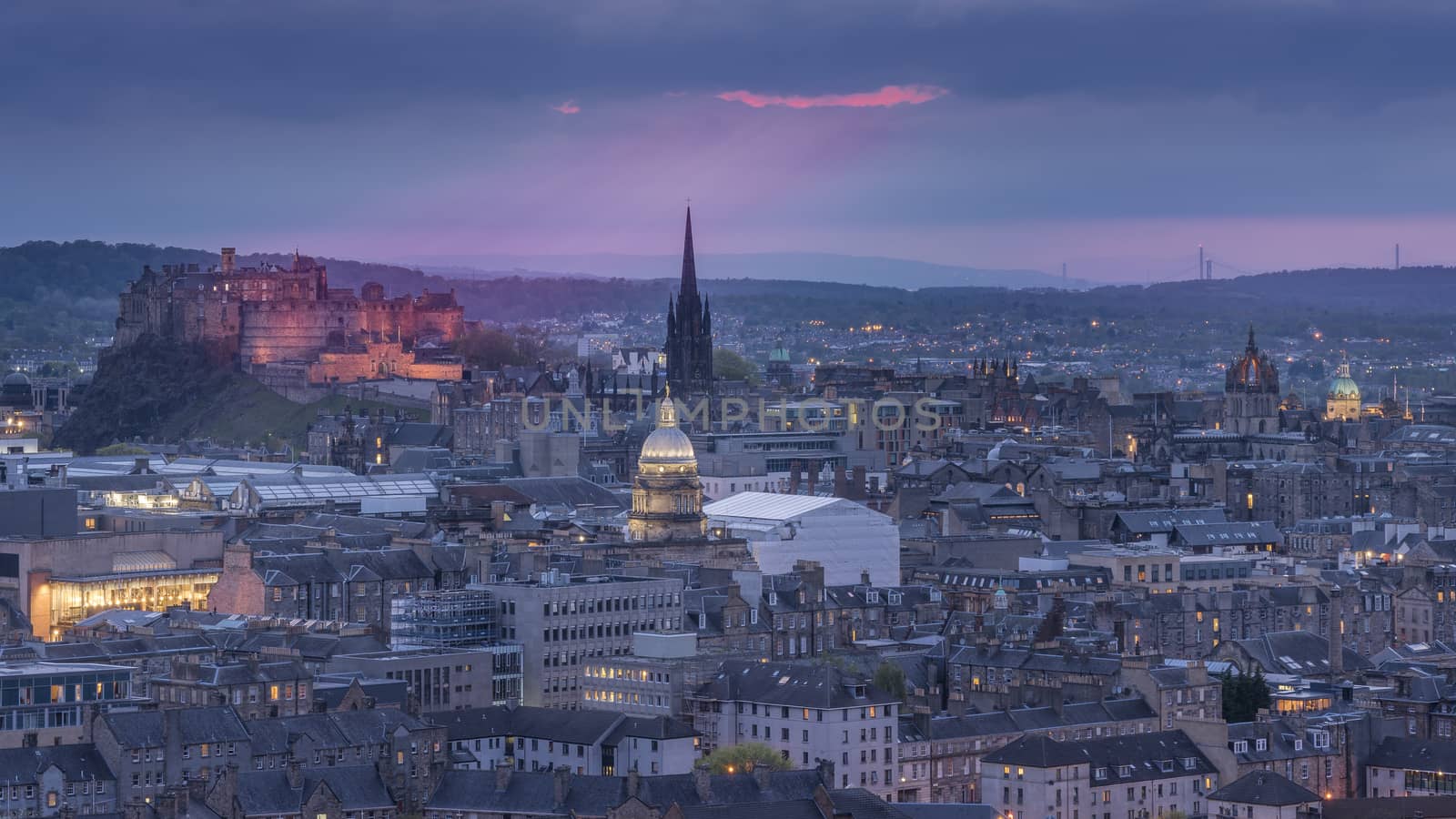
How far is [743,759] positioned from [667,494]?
4614 centimetres

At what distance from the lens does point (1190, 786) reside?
384 ft

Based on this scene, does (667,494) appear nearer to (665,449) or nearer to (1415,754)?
(665,449)

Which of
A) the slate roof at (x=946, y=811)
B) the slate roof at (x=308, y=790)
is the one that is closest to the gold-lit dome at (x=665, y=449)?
the slate roof at (x=946, y=811)

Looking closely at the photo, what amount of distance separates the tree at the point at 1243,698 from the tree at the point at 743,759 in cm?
2311

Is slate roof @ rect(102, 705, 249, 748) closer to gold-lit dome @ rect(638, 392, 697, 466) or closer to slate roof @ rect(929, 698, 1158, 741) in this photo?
slate roof @ rect(929, 698, 1158, 741)

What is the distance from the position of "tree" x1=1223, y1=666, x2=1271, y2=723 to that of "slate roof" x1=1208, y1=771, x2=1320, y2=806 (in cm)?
1374

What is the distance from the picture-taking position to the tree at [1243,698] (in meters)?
129

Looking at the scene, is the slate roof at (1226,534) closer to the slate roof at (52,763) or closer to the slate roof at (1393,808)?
the slate roof at (1393,808)

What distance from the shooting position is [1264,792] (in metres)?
112

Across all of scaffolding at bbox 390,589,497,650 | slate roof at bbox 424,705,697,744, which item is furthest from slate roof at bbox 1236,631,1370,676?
scaffolding at bbox 390,589,497,650

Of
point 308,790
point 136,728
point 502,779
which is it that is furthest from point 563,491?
point 308,790

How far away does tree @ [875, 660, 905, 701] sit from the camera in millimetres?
125062

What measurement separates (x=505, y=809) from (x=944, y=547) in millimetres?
66047

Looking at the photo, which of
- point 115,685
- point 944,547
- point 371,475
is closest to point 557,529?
point 944,547
